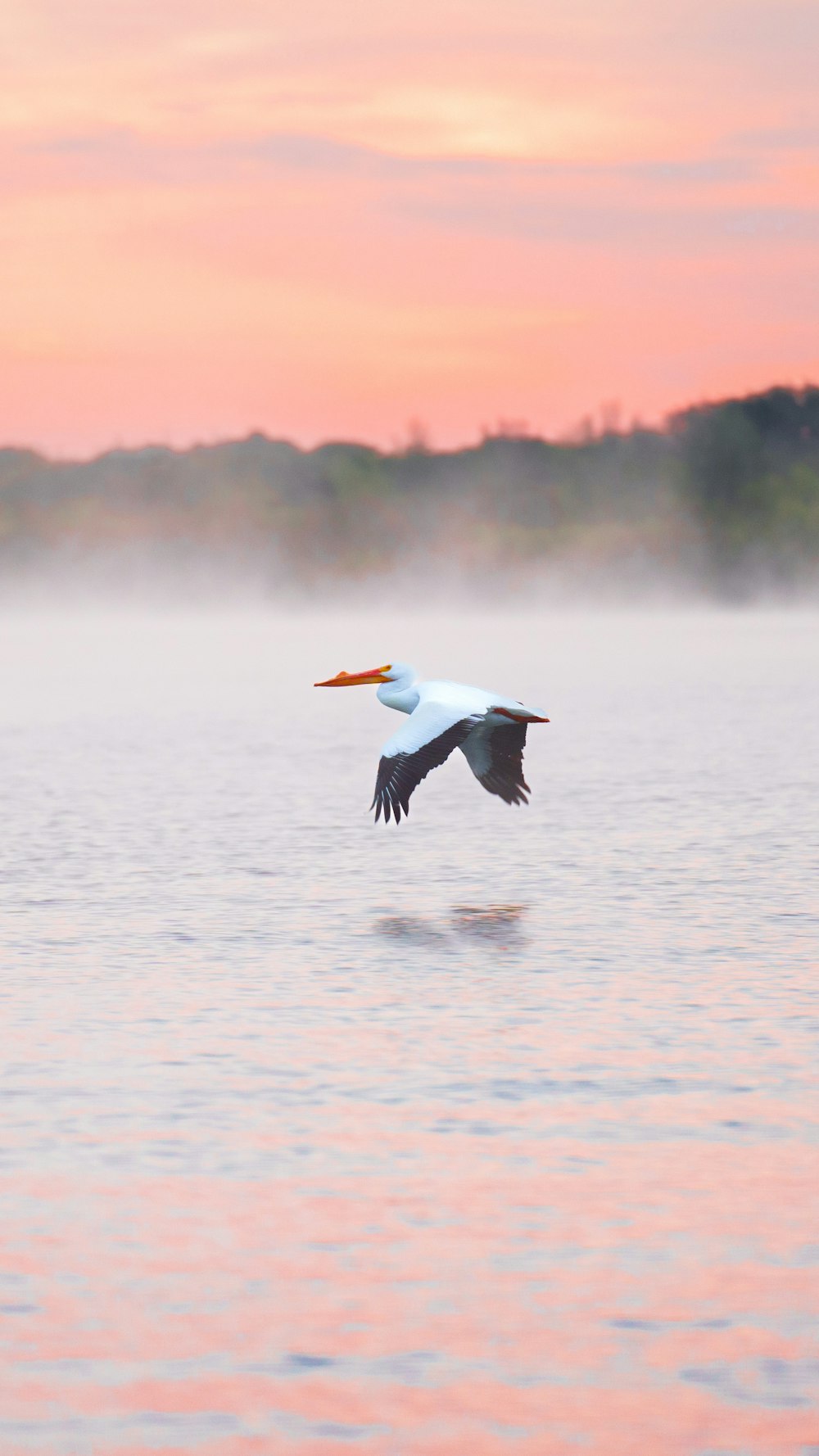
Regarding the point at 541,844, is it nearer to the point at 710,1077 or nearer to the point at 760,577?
the point at 710,1077

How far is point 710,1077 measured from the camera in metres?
8.73

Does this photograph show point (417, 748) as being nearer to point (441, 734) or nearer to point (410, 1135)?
point (441, 734)

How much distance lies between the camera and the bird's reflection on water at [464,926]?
12477 millimetres

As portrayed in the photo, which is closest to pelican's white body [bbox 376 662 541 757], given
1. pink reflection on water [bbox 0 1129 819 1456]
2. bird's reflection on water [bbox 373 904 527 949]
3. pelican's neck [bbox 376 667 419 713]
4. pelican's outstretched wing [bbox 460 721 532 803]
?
pelican's neck [bbox 376 667 419 713]

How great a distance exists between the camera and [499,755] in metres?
14.7

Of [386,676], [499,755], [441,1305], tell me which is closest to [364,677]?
[386,676]

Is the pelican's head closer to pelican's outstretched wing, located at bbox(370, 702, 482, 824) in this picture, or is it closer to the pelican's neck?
the pelican's neck

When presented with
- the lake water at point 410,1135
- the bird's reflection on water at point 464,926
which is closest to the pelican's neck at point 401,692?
the lake water at point 410,1135

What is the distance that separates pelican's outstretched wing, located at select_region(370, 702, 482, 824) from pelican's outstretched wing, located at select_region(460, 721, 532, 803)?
1.11 meters

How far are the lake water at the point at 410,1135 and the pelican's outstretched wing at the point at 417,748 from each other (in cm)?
86

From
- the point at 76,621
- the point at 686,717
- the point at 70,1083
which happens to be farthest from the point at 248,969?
the point at 76,621

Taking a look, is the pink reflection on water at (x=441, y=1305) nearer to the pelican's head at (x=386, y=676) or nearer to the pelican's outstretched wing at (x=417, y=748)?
the pelican's outstretched wing at (x=417, y=748)

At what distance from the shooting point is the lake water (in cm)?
544

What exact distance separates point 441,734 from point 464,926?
3.88ft
